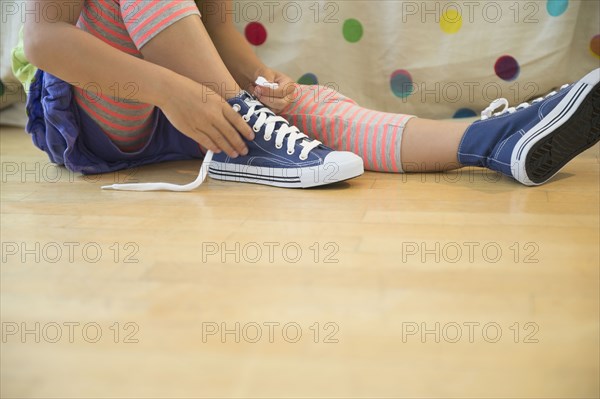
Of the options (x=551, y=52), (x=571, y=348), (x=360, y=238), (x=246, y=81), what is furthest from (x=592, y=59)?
(x=571, y=348)

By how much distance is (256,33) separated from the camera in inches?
58.7

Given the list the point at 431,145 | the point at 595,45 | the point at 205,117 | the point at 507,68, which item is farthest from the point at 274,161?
the point at 595,45

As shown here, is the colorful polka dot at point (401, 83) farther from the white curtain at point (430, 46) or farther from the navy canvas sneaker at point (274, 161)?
the navy canvas sneaker at point (274, 161)

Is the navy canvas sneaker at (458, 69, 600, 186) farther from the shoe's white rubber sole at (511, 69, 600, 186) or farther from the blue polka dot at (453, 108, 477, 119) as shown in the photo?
the blue polka dot at (453, 108, 477, 119)

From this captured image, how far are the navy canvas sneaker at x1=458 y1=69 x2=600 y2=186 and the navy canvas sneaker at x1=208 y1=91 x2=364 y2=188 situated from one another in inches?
7.2

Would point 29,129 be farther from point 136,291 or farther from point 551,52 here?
point 551,52

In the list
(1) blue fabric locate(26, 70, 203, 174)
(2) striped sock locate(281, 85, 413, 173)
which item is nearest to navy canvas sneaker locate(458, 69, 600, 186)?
(2) striped sock locate(281, 85, 413, 173)

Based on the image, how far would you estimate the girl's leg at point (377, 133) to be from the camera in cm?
107

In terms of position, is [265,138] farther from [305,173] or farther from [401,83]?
[401,83]

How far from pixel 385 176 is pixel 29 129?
56cm

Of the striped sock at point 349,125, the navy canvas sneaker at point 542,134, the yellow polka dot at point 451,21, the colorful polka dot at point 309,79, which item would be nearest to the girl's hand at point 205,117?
the striped sock at point 349,125

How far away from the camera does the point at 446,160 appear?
1073 mm

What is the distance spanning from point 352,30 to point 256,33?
0.19m

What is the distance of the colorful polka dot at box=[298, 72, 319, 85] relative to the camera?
149 centimetres
